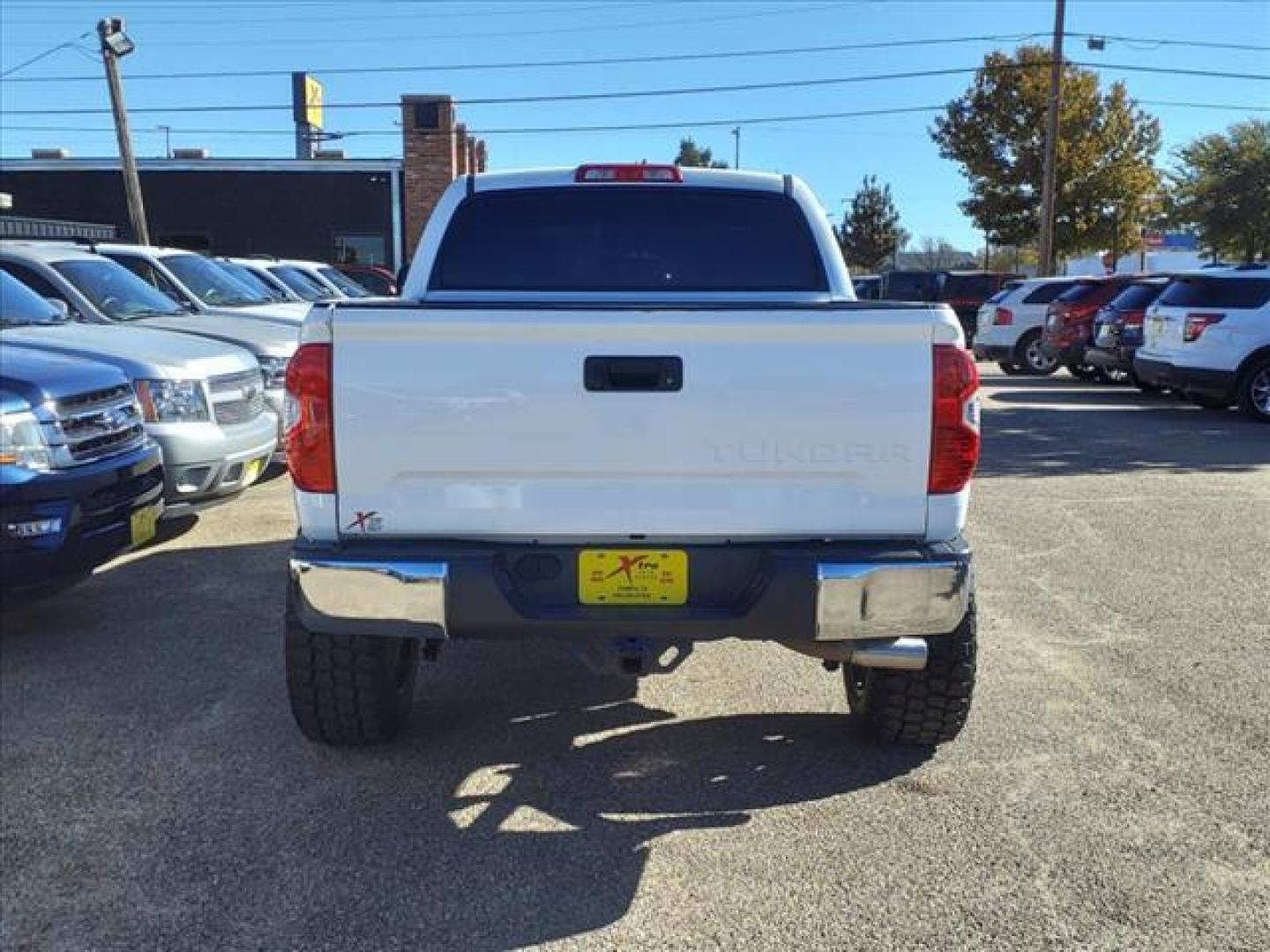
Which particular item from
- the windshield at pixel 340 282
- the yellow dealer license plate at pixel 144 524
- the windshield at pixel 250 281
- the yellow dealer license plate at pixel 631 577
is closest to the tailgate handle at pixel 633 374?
the yellow dealer license plate at pixel 631 577

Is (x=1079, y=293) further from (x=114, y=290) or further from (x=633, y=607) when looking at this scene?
(x=633, y=607)

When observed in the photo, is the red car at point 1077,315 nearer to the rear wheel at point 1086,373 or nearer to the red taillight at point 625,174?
the rear wheel at point 1086,373

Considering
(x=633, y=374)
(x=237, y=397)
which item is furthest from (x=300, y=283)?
(x=633, y=374)

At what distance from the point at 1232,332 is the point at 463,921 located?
42.3 ft

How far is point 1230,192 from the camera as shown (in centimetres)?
3775

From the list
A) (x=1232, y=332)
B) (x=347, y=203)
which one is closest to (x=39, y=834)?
(x=1232, y=332)

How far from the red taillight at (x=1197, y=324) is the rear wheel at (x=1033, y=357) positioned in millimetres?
6879

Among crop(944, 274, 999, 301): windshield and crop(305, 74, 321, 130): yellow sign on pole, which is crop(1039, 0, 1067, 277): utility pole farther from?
crop(305, 74, 321, 130): yellow sign on pole

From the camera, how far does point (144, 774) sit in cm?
384

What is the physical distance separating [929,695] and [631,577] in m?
1.28

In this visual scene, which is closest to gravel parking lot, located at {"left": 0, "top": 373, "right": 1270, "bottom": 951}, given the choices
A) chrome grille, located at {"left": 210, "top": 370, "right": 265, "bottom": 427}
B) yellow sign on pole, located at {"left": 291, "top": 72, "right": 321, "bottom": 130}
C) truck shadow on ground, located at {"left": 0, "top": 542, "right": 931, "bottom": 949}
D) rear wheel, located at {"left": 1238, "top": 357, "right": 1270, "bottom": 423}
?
truck shadow on ground, located at {"left": 0, "top": 542, "right": 931, "bottom": 949}

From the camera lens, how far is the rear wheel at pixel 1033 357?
20.4m

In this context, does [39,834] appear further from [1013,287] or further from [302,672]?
[1013,287]

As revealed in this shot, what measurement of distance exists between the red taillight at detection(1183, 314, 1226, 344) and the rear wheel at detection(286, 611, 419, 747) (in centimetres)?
1217
